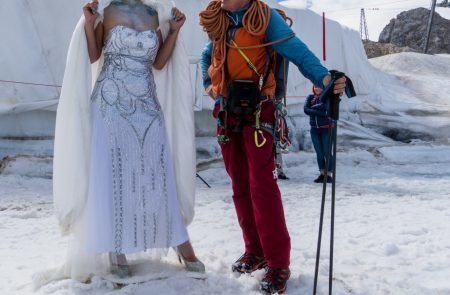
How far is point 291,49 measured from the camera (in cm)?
245

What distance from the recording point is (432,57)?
64.2ft

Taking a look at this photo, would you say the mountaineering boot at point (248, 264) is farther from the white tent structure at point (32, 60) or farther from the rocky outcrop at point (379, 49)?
the rocky outcrop at point (379, 49)

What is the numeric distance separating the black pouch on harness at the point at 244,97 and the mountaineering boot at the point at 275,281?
0.79m

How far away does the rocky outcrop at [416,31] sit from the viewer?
3191 centimetres

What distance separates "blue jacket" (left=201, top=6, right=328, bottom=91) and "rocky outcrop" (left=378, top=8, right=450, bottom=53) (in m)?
32.0

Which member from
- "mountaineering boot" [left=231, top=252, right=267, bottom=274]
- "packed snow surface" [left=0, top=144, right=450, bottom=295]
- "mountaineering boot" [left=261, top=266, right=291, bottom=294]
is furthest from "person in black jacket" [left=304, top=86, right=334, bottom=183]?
"mountaineering boot" [left=261, top=266, right=291, bottom=294]

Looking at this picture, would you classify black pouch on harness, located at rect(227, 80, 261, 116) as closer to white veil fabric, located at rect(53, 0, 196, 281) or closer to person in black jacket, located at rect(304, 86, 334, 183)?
white veil fabric, located at rect(53, 0, 196, 281)

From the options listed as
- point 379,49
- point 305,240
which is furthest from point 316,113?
point 379,49

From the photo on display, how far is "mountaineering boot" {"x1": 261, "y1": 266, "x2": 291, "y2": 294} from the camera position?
8.01ft

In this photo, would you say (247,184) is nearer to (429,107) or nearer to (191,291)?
(191,291)

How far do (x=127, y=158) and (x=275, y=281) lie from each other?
0.96 metres

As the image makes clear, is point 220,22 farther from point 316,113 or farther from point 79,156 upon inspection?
point 316,113

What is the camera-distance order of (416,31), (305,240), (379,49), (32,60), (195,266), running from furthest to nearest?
(416,31)
(379,49)
(32,60)
(305,240)
(195,266)

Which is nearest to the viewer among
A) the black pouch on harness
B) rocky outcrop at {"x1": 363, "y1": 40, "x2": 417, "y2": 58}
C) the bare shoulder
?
the black pouch on harness
